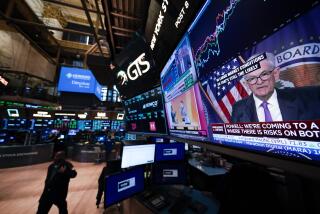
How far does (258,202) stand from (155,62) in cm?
235

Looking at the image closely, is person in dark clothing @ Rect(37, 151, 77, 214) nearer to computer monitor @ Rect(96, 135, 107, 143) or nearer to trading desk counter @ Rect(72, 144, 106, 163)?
trading desk counter @ Rect(72, 144, 106, 163)

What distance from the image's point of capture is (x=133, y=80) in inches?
117

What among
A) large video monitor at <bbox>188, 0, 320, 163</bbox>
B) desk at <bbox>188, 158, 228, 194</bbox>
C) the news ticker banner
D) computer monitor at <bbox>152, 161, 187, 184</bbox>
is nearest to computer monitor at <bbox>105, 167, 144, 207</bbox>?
computer monitor at <bbox>152, 161, 187, 184</bbox>

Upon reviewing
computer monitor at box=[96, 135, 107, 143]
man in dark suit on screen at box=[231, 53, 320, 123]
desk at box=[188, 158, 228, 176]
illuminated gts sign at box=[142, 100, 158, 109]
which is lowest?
desk at box=[188, 158, 228, 176]

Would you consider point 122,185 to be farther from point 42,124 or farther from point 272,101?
point 42,124

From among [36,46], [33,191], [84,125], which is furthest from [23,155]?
[36,46]

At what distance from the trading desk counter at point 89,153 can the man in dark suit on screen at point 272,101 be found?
377 inches

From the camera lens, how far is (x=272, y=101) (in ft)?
2.72

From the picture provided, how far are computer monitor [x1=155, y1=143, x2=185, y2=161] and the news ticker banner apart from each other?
1663 mm

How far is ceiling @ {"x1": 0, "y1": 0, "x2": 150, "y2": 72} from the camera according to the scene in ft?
8.61

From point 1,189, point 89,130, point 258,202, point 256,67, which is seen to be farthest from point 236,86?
point 89,130

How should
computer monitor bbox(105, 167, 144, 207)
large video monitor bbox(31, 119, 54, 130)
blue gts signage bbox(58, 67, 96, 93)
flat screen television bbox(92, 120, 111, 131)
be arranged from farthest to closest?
flat screen television bbox(92, 120, 111, 131) < blue gts signage bbox(58, 67, 96, 93) < large video monitor bbox(31, 119, 54, 130) < computer monitor bbox(105, 167, 144, 207)

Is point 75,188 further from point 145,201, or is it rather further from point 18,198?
point 145,201

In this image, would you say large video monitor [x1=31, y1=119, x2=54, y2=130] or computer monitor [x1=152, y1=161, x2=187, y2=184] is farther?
large video monitor [x1=31, y1=119, x2=54, y2=130]
